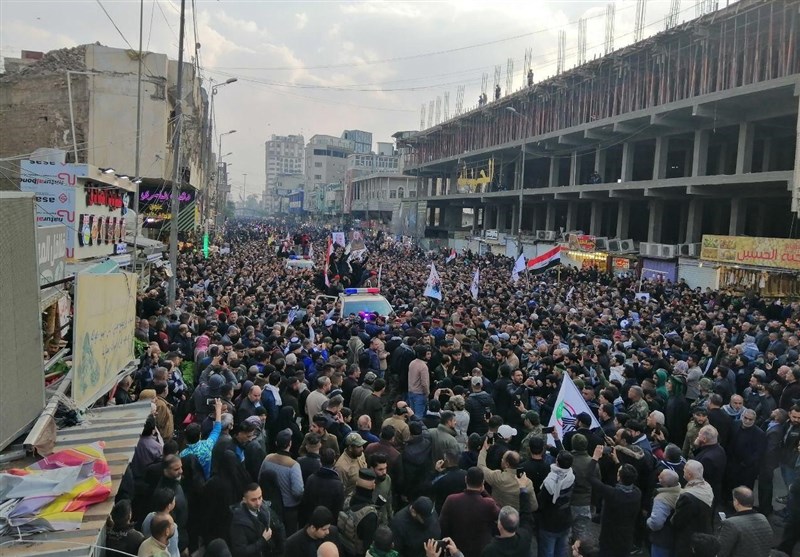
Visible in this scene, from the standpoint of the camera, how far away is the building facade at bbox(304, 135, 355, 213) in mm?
149500

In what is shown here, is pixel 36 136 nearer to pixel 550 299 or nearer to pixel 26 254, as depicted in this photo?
pixel 550 299

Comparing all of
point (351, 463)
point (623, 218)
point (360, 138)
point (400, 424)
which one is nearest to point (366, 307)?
point (400, 424)

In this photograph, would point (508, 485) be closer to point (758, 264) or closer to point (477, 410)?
point (477, 410)

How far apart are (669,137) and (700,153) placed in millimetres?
4161

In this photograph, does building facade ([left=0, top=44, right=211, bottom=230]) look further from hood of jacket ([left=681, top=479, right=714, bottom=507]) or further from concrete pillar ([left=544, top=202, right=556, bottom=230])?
concrete pillar ([left=544, top=202, right=556, bottom=230])

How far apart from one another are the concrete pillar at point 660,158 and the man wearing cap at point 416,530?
113 feet

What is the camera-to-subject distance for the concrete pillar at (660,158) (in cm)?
3600

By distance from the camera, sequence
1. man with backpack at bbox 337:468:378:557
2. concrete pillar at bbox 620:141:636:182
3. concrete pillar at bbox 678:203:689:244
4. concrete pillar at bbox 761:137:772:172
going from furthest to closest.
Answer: concrete pillar at bbox 678:203:689:244
concrete pillar at bbox 620:141:636:182
concrete pillar at bbox 761:137:772:172
man with backpack at bbox 337:468:378:557

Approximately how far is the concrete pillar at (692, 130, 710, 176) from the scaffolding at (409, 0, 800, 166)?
214cm

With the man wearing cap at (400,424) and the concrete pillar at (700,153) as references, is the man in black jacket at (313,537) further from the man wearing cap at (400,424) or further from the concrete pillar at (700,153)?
the concrete pillar at (700,153)

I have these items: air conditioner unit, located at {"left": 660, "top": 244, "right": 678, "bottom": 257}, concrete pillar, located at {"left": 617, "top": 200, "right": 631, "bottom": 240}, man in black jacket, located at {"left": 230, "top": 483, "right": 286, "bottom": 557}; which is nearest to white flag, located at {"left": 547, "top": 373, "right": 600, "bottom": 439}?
man in black jacket, located at {"left": 230, "top": 483, "right": 286, "bottom": 557}

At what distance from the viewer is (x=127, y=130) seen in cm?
3045

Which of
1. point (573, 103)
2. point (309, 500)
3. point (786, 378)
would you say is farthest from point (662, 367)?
point (573, 103)

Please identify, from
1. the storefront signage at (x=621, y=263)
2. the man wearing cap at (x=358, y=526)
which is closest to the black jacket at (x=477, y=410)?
the man wearing cap at (x=358, y=526)
